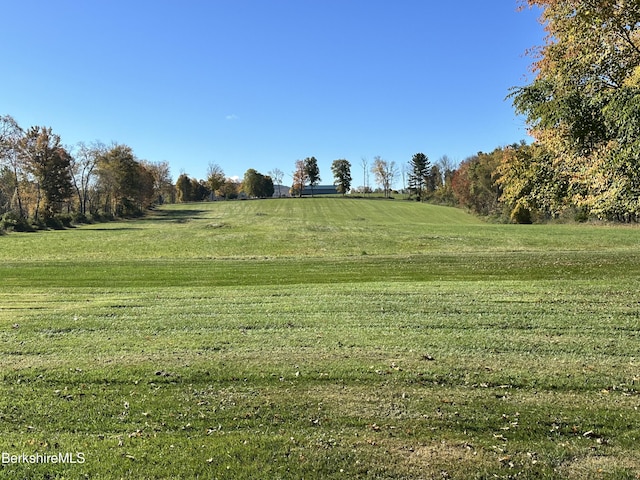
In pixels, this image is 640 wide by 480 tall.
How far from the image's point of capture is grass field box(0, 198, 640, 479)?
363 cm

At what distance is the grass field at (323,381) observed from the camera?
3635 mm

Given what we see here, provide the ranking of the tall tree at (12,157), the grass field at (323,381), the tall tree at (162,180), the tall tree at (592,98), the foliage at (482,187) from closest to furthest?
the grass field at (323,381), the tall tree at (592,98), the tall tree at (12,157), the foliage at (482,187), the tall tree at (162,180)

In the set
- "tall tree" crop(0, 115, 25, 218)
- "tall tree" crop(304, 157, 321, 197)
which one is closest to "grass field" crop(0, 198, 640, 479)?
"tall tree" crop(0, 115, 25, 218)

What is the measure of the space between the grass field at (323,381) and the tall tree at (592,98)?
2.75m

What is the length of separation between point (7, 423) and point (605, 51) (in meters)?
11.4

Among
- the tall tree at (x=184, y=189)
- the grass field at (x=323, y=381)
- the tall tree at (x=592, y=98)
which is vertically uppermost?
the tall tree at (x=184, y=189)

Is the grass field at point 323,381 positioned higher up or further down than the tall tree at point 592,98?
further down

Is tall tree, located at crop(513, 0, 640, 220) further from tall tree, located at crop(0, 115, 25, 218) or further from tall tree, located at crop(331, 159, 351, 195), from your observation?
tall tree, located at crop(331, 159, 351, 195)

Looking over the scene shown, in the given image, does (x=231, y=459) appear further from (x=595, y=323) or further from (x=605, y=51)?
(x=605, y=51)

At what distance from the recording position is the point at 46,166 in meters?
46.3

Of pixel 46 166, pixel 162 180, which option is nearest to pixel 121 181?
pixel 46 166

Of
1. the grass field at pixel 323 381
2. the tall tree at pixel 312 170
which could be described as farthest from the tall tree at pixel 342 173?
the grass field at pixel 323 381

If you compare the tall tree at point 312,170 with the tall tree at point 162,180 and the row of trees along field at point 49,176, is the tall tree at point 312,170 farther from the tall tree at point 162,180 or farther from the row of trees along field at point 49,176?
the row of trees along field at point 49,176

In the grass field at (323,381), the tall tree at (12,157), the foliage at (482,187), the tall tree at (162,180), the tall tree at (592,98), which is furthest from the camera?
the tall tree at (162,180)
